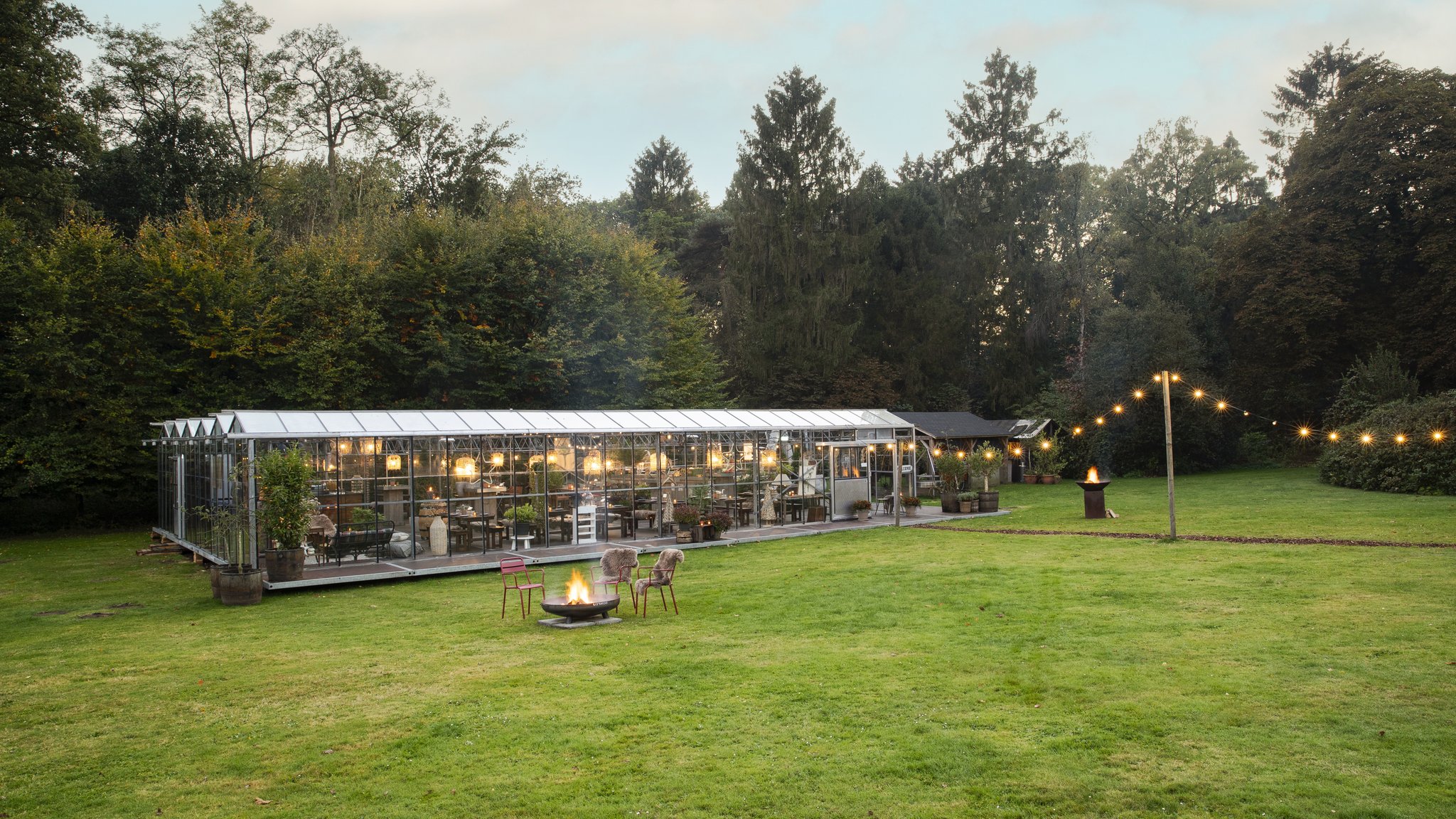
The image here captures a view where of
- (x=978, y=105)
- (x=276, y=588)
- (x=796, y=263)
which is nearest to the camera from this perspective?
(x=276, y=588)

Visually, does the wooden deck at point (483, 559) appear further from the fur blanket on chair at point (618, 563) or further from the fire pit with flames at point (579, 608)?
the fire pit with flames at point (579, 608)

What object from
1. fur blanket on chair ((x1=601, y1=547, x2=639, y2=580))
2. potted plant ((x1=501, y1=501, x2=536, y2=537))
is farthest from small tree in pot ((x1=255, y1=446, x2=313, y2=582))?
fur blanket on chair ((x1=601, y1=547, x2=639, y2=580))

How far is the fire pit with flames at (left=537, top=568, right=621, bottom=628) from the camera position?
34.9 ft

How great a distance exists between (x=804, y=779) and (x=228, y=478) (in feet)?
45.4

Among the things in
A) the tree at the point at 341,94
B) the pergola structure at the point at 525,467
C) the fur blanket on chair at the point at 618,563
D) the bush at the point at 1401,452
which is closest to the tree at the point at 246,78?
the tree at the point at 341,94

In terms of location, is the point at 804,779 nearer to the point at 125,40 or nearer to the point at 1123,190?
the point at 125,40

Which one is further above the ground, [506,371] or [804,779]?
[506,371]

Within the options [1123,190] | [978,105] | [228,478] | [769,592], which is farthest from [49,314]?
[1123,190]

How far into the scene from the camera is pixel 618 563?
479 inches

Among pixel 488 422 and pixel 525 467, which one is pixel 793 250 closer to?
pixel 525 467

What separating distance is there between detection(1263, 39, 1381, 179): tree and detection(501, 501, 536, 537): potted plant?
128 feet

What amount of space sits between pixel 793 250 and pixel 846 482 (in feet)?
62.2

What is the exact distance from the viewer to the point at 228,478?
15.8 metres

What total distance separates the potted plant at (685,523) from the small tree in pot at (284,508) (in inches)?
287
